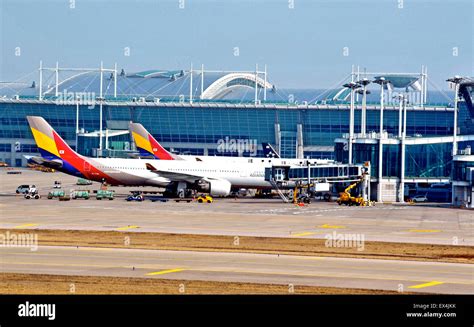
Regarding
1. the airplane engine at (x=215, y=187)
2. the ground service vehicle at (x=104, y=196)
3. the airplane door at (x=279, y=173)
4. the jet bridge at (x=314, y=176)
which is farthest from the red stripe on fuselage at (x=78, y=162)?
the airplane door at (x=279, y=173)

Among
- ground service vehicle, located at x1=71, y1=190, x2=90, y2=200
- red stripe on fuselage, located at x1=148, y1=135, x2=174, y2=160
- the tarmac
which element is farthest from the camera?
red stripe on fuselage, located at x1=148, y1=135, x2=174, y2=160

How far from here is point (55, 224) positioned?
82.3 metres

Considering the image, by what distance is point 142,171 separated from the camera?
124m

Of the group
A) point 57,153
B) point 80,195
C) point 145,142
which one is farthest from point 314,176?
point 145,142

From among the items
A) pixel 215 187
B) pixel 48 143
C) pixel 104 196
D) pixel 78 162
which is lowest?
pixel 104 196

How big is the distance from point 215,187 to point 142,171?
30.5 ft

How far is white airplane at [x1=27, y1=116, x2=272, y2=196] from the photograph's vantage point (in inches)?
4815

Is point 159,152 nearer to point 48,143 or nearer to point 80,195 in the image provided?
point 48,143

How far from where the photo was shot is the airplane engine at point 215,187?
12212cm

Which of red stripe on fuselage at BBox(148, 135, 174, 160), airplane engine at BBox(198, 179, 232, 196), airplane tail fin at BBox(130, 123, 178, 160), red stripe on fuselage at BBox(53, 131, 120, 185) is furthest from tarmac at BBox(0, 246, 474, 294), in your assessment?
airplane tail fin at BBox(130, 123, 178, 160)

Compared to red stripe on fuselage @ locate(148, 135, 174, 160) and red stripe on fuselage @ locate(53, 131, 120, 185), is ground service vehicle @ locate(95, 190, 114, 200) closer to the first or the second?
red stripe on fuselage @ locate(53, 131, 120, 185)

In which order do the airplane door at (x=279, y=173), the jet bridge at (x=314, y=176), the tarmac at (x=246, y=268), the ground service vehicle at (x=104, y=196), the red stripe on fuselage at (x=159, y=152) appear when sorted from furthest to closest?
the red stripe on fuselage at (x=159, y=152) → the jet bridge at (x=314, y=176) → the airplane door at (x=279, y=173) → the ground service vehicle at (x=104, y=196) → the tarmac at (x=246, y=268)

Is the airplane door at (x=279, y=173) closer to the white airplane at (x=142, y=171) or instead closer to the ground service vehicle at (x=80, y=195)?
the white airplane at (x=142, y=171)
